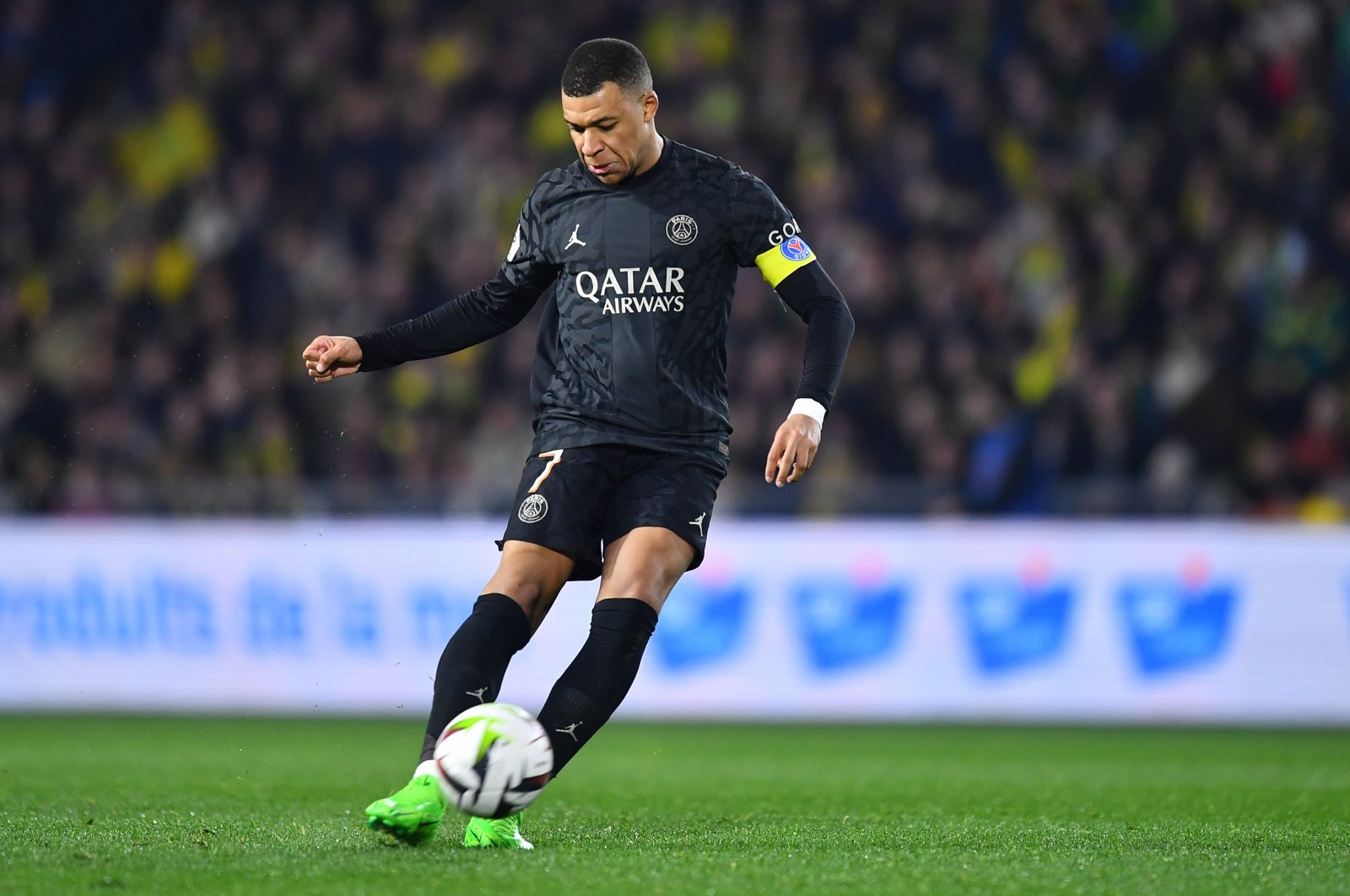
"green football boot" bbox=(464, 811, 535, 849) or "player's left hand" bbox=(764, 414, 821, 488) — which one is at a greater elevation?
"player's left hand" bbox=(764, 414, 821, 488)

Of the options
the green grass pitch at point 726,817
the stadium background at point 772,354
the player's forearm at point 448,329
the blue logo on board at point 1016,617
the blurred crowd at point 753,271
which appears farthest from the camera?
the blurred crowd at point 753,271

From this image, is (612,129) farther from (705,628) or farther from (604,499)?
(705,628)

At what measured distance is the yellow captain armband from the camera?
4.71m

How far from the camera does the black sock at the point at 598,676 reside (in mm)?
4223

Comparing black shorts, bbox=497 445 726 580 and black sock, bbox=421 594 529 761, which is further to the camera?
black shorts, bbox=497 445 726 580

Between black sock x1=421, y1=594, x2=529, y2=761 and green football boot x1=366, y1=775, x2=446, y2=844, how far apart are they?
4.2 inches

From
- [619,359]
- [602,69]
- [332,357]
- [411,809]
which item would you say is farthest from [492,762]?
[602,69]

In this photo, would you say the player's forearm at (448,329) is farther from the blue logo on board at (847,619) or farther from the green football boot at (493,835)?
the blue logo on board at (847,619)

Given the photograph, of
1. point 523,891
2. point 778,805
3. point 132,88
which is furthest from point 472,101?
point 523,891

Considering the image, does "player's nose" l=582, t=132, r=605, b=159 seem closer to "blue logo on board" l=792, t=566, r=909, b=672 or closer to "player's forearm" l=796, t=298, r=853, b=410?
"player's forearm" l=796, t=298, r=853, b=410

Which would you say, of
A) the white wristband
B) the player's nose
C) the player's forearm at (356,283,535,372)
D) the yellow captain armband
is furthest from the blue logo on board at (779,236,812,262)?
the player's forearm at (356,283,535,372)

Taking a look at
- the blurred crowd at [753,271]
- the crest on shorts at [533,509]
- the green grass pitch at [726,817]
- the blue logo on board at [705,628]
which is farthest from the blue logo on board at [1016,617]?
the crest on shorts at [533,509]

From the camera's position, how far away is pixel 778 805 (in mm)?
5910

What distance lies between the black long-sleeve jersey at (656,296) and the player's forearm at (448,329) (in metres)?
0.03
